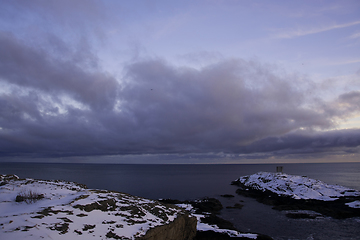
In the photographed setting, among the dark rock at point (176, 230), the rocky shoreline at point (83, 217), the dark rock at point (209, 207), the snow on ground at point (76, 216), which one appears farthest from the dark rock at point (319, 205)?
the snow on ground at point (76, 216)

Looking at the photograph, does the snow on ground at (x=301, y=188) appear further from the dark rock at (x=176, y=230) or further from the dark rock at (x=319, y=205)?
the dark rock at (x=176, y=230)

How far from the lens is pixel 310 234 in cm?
2558

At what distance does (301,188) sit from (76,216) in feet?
174

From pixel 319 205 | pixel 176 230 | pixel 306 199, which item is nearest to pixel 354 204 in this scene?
pixel 319 205

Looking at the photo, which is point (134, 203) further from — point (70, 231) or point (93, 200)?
point (70, 231)

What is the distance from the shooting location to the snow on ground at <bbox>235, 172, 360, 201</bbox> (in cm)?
4579

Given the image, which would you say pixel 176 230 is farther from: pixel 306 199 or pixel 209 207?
pixel 306 199

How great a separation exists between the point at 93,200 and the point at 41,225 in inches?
184

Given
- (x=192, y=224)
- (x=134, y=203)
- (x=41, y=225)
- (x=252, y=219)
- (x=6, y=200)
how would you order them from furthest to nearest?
(x=252, y=219), (x=192, y=224), (x=134, y=203), (x=6, y=200), (x=41, y=225)

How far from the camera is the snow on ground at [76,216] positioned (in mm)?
11391

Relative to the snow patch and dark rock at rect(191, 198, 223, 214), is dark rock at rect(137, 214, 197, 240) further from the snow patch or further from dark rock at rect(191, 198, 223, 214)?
the snow patch

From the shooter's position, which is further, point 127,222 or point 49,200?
point 49,200

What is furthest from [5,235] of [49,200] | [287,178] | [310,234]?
[287,178]

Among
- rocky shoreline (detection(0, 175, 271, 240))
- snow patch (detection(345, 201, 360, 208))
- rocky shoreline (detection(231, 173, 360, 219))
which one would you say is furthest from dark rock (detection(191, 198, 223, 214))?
snow patch (detection(345, 201, 360, 208))
